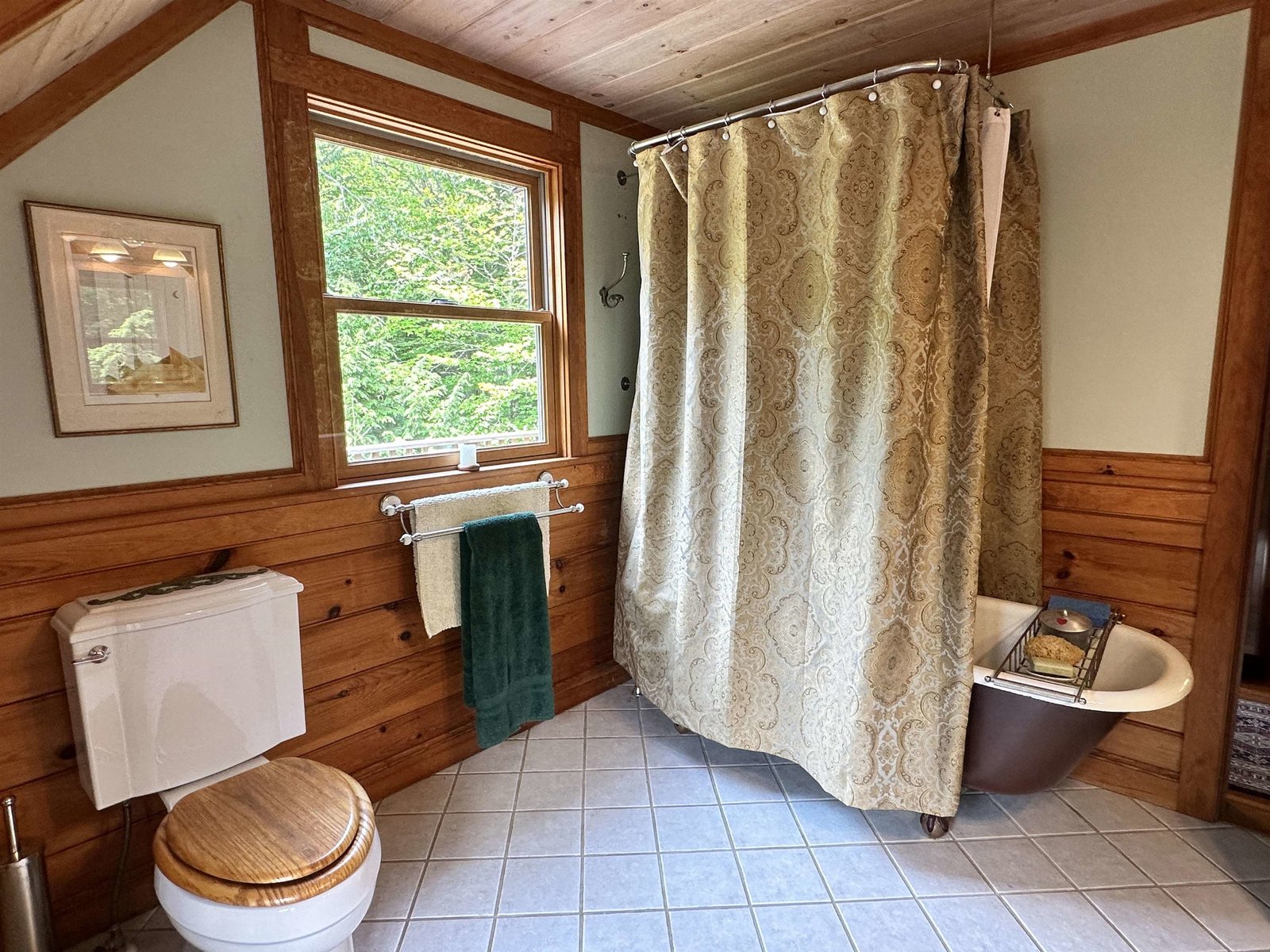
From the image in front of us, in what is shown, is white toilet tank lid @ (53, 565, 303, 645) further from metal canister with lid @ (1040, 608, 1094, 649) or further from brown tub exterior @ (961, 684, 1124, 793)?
metal canister with lid @ (1040, 608, 1094, 649)

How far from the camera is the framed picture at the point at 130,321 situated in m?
1.46

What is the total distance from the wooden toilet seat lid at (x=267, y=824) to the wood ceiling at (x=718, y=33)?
1950 millimetres

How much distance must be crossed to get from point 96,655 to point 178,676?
0.16 m

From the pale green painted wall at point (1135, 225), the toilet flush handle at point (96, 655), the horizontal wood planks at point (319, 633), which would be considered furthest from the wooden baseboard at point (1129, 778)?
the toilet flush handle at point (96, 655)

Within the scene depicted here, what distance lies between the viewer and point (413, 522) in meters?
2.02

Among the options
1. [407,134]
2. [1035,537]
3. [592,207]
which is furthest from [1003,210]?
[407,134]

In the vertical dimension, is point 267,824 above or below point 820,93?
below

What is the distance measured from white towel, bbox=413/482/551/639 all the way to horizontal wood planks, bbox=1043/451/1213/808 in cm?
181

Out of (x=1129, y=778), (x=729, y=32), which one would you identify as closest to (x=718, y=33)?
(x=729, y=32)

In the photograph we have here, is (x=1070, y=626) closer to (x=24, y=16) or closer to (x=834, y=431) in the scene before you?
(x=834, y=431)

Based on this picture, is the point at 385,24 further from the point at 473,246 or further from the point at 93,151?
the point at 93,151

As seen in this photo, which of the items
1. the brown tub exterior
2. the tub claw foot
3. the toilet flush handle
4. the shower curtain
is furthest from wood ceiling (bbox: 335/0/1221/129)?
the tub claw foot

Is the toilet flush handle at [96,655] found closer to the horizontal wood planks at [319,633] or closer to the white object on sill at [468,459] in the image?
the horizontal wood planks at [319,633]

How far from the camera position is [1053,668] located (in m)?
1.77
